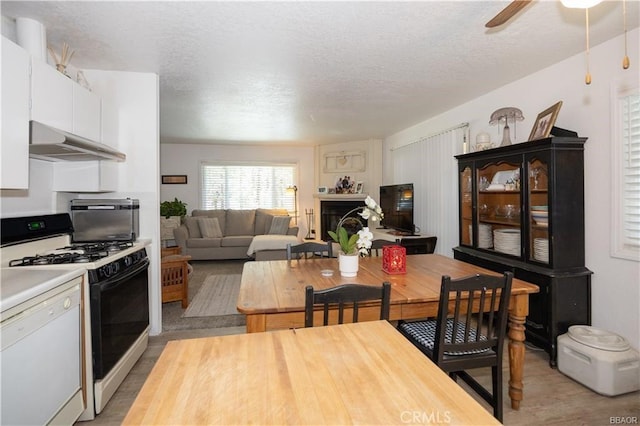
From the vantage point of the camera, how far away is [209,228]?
6.62 m

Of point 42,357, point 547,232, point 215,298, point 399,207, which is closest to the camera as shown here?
point 42,357

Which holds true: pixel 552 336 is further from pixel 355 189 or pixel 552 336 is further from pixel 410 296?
pixel 355 189

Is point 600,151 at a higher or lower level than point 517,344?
higher

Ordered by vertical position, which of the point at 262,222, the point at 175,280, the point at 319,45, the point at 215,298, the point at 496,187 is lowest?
the point at 215,298

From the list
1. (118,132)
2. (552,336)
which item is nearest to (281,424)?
(552,336)

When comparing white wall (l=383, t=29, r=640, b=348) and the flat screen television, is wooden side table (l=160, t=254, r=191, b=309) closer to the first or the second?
the flat screen television

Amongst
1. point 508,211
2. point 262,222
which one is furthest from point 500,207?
point 262,222

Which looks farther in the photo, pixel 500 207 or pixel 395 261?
pixel 500 207

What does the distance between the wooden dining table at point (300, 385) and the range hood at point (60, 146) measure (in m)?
1.50

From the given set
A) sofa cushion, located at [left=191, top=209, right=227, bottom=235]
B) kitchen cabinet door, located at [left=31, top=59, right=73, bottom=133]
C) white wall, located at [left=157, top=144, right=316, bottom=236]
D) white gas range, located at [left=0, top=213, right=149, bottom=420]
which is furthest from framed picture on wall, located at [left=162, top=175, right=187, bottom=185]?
kitchen cabinet door, located at [left=31, top=59, right=73, bottom=133]

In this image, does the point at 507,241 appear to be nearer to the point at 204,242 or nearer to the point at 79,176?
the point at 79,176

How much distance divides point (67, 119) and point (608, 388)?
155 inches

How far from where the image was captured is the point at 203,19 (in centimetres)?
213

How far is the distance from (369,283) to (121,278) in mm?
1636
